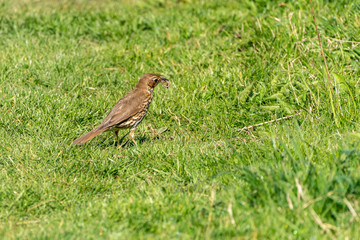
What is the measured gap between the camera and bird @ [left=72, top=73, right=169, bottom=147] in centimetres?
626

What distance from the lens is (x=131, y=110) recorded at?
249 inches

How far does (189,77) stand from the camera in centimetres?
748

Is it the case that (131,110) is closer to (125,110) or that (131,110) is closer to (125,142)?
(125,110)

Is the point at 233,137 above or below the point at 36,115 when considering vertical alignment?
below

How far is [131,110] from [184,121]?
2.47 ft

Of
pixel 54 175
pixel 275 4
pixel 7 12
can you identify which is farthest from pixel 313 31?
pixel 7 12

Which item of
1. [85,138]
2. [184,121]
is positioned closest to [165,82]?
[184,121]

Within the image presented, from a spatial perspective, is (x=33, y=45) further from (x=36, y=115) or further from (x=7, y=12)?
(x=36, y=115)

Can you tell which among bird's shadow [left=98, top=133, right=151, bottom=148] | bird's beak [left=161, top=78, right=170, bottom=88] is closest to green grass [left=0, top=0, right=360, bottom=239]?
bird's shadow [left=98, top=133, right=151, bottom=148]

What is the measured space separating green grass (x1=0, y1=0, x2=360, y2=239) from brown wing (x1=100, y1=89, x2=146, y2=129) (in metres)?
0.31

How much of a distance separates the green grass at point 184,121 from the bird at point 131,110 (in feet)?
0.74

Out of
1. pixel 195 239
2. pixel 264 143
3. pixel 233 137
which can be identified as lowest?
pixel 233 137

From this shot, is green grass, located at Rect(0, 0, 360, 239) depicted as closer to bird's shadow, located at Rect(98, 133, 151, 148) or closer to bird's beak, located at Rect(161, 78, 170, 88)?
bird's shadow, located at Rect(98, 133, 151, 148)

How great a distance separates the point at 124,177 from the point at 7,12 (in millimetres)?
6049
